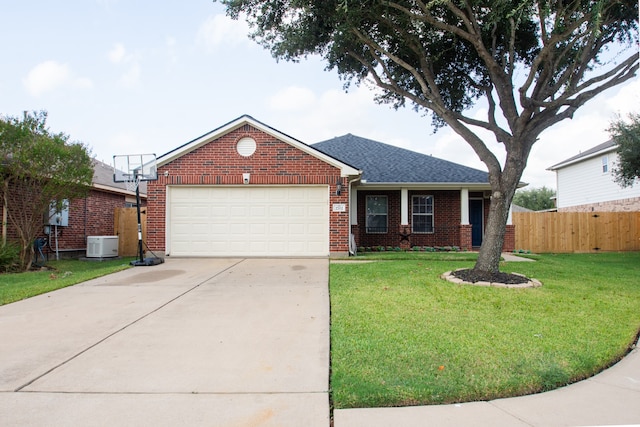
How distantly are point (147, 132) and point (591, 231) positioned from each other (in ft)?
62.6

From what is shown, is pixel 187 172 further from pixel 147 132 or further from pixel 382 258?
pixel 382 258

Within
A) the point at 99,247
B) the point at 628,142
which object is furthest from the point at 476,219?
the point at 99,247

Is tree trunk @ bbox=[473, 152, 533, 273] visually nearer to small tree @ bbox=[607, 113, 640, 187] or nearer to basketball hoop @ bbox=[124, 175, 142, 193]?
small tree @ bbox=[607, 113, 640, 187]

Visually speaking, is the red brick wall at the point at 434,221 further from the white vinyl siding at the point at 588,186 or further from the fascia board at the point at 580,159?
the fascia board at the point at 580,159

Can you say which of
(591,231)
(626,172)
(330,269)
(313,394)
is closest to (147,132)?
(330,269)

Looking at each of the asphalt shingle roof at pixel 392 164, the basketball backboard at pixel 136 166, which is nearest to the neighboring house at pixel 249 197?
the basketball backboard at pixel 136 166

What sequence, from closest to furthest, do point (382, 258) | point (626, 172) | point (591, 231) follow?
1. point (382, 258)
2. point (626, 172)
3. point (591, 231)

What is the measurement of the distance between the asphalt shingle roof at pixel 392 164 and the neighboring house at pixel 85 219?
28.3 feet

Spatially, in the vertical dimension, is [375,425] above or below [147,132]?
below

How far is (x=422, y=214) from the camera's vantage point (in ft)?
51.1

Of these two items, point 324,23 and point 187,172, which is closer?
point 324,23

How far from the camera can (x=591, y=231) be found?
16.7 metres

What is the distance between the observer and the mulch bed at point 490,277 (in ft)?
24.3

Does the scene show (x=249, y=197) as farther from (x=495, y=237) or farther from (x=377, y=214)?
(x=495, y=237)
